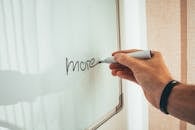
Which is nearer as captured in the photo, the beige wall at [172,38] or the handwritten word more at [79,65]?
the handwritten word more at [79,65]

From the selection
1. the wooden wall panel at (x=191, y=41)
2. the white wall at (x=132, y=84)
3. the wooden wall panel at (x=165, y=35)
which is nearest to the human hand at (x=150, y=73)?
the white wall at (x=132, y=84)

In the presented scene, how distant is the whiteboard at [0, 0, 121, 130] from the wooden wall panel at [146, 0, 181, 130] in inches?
7.2

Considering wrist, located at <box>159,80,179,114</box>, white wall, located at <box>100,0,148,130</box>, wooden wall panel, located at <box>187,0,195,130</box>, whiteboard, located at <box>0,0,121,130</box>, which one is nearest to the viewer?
whiteboard, located at <box>0,0,121,130</box>

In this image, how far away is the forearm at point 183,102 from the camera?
0.48 m

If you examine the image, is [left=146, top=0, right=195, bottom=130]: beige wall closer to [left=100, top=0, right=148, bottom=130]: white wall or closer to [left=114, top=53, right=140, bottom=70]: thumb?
[left=100, top=0, right=148, bottom=130]: white wall

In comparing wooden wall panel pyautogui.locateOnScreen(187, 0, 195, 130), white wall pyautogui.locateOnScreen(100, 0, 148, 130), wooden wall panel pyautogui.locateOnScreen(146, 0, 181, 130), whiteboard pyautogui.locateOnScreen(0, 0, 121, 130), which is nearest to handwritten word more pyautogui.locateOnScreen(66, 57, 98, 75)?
whiteboard pyautogui.locateOnScreen(0, 0, 121, 130)

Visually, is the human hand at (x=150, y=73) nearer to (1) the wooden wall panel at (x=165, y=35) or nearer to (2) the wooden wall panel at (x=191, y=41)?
(1) the wooden wall panel at (x=165, y=35)

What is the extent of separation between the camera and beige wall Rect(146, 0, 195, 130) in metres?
0.84

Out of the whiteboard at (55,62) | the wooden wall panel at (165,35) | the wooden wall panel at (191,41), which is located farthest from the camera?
the wooden wall panel at (191,41)

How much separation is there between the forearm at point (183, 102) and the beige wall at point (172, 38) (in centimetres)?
34

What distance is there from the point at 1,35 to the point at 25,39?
0.15 ft

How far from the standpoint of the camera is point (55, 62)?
18.7 inches

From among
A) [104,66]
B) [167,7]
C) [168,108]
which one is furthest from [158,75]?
→ [167,7]

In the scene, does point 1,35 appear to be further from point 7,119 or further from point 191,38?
point 191,38
